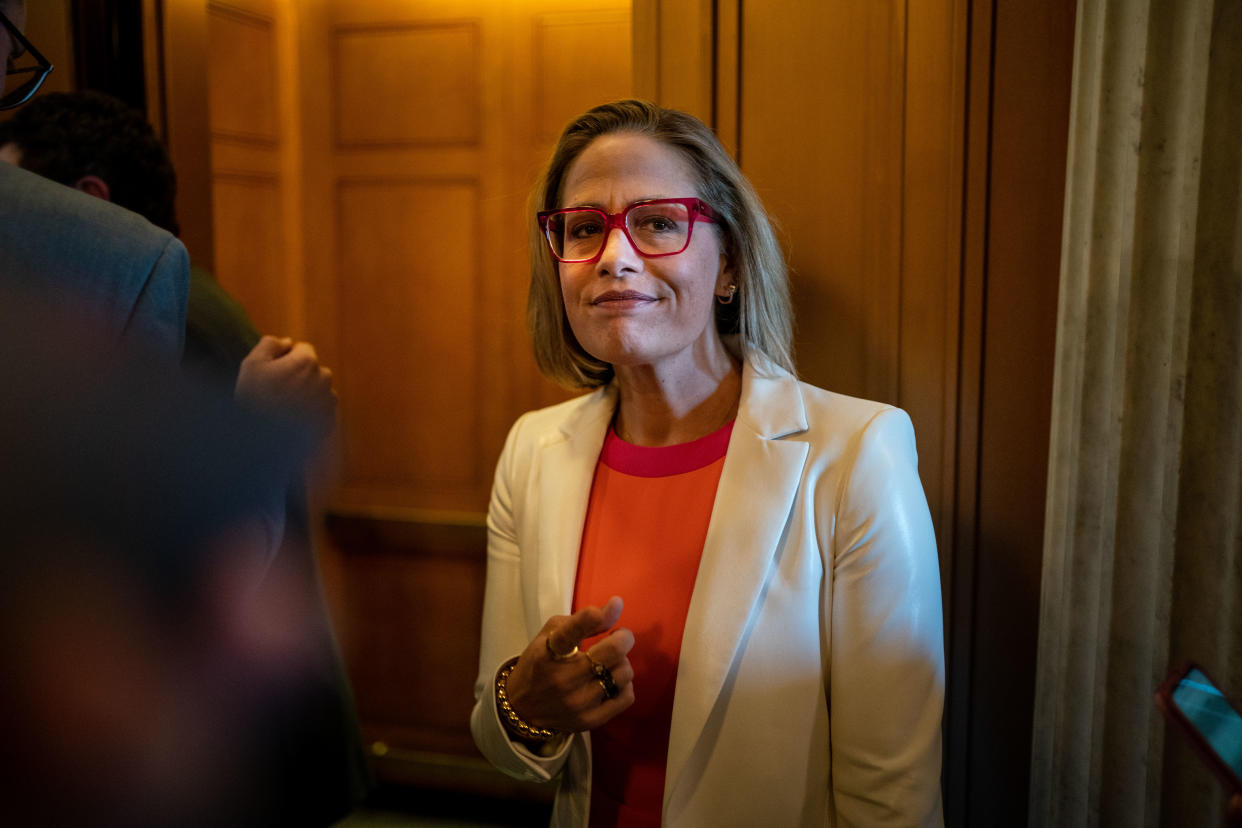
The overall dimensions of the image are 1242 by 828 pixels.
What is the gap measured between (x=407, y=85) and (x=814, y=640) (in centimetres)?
209

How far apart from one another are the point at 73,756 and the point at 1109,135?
1334mm

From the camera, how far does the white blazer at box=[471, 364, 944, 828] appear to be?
1.18 m

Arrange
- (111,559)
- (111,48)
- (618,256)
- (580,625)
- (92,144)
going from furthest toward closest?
(111,48) → (92,144) → (618,256) → (580,625) → (111,559)

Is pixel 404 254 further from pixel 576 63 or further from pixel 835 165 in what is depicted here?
pixel 835 165

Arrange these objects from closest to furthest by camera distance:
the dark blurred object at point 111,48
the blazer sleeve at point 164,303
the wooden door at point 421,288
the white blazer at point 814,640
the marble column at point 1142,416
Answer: the blazer sleeve at point 164,303, the marble column at point 1142,416, the white blazer at point 814,640, the dark blurred object at point 111,48, the wooden door at point 421,288

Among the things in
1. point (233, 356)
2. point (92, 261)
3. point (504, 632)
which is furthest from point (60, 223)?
point (233, 356)

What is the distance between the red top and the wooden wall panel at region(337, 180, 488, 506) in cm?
137

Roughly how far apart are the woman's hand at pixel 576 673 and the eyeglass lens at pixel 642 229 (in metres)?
0.51

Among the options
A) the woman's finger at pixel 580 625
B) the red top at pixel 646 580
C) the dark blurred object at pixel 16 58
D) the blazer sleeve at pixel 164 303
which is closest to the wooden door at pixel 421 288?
the red top at pixel 646 580

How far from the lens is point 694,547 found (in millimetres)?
1321

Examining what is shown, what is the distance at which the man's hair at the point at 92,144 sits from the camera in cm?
167

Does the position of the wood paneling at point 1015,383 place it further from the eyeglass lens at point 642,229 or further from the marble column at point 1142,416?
the eyeglass lens at point 642,229

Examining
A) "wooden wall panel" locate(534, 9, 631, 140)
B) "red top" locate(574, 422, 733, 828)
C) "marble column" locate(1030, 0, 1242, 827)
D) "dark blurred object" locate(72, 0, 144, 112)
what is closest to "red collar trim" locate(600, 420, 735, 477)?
"red top" locate(574, 422, 733, 828)

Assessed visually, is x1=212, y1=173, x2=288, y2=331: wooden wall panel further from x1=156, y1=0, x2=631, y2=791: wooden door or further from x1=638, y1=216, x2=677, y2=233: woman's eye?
x1=638, y1=216, x2=677, y2=233: woman's eye
